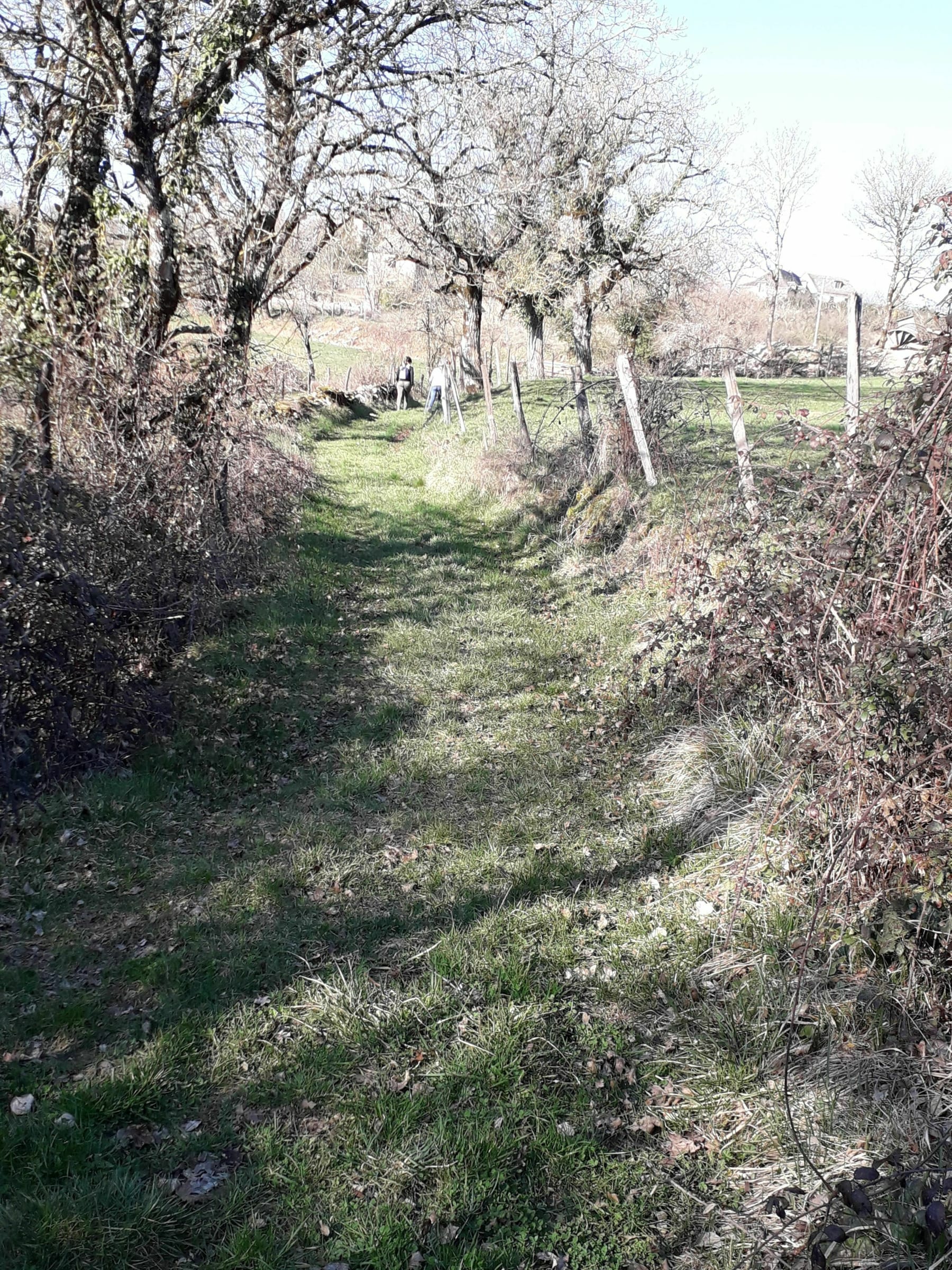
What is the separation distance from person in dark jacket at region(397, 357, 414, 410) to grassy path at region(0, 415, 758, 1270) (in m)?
21.8

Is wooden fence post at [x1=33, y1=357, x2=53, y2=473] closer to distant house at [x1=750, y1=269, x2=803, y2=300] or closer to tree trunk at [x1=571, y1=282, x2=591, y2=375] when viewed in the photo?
tree trunk at [x1=571, y1=282, x2=591, y2=375]

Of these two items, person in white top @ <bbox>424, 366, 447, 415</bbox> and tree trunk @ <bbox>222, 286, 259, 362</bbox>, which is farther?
person in white top @ <bbox>424, 366, 447, 415</bbox>

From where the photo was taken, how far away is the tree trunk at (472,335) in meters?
18.1

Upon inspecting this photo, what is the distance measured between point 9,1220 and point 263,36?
8772mm

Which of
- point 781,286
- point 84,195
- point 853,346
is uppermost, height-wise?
point 781,286

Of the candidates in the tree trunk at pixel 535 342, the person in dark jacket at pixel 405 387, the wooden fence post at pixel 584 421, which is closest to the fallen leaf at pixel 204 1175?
the wooden fence post at pixel 584 421

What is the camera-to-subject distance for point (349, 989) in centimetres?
364

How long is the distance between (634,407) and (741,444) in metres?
2.09

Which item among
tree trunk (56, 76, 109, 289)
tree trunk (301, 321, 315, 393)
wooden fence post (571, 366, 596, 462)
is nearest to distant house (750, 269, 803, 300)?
tree trunk (301, 321, 315, 393)

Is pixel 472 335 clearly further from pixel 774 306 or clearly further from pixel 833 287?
pixel 774 306

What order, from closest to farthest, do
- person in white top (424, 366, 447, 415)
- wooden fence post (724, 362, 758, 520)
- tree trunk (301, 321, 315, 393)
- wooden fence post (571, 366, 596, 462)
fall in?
wooden fence post (724, 362, 758, 520) → wooden fence post (571, 366, 596, 462) → person in white top (424, 366, 447, 415) → tree trunk (301, 321, 315, 393)

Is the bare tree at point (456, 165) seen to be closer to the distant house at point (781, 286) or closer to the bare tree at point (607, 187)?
the bare tree at point (607, 187)

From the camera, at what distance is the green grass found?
8.97 feet

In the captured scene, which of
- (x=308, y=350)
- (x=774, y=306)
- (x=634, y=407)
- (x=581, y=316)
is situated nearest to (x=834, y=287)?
(x=634, y=407)
